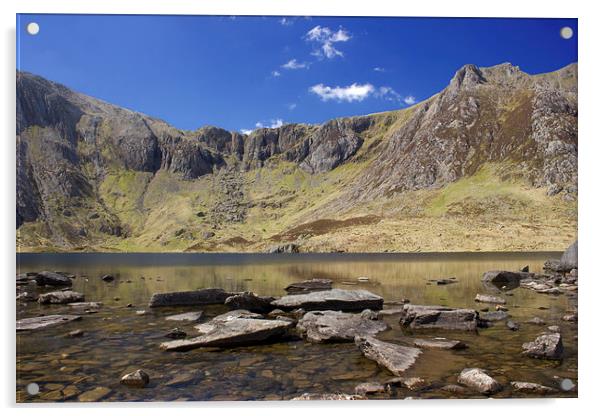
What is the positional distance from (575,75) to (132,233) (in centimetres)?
20101

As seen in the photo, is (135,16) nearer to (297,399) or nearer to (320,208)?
(297,399)

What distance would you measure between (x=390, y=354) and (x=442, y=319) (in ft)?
15.5

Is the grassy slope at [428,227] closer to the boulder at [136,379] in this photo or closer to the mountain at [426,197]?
the mountain at [426,197]

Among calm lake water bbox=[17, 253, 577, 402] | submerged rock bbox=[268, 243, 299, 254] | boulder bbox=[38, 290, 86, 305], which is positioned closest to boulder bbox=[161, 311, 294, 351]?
calm lake water bbox=[17, 253, 577, 402]

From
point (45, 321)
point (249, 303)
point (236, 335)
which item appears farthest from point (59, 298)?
point (236, 335)

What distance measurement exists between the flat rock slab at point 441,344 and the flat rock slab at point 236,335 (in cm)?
394

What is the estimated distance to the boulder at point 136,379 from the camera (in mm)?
8805

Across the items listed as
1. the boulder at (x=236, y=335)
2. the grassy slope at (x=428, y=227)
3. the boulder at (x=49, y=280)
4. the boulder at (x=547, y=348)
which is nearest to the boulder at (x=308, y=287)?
the boulder at (x=236, y=335)

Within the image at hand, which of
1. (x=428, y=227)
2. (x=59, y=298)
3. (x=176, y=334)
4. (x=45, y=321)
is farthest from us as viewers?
(x=428, y=227)

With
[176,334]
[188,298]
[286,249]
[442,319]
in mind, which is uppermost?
[442,319]

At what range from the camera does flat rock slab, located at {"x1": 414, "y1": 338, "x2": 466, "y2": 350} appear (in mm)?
11419

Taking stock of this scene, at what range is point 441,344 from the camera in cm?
1170

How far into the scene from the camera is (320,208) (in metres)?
172
